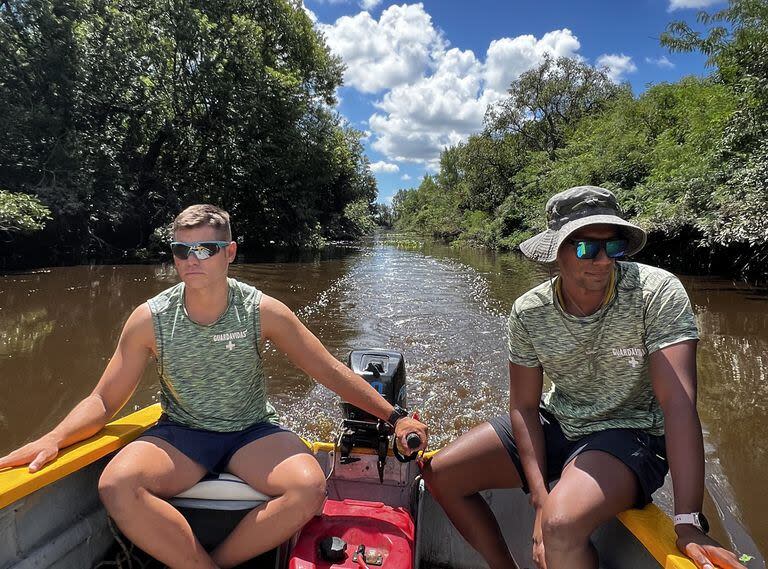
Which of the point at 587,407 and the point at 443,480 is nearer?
the point at 587,407

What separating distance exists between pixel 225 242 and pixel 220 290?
0.20m

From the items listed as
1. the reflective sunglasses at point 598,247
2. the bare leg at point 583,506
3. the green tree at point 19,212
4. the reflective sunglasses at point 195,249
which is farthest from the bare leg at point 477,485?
the green tree at point 19,212

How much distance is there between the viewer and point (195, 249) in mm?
2059

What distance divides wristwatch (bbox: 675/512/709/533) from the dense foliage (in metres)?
14.6

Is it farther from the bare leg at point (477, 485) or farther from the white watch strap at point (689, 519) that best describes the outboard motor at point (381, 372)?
the white watch strap at point (689, 519)

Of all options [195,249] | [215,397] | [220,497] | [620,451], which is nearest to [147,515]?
[220,497]

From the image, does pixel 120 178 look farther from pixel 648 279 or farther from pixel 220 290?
pixel 648 279

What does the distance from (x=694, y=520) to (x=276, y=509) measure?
1.33 meters

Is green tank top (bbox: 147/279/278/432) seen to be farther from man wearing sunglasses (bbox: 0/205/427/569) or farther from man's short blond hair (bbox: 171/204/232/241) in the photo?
man's short blond hair (bbox: 171/204/232/241)

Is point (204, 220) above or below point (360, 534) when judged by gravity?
above

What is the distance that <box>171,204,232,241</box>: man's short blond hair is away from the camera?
2.07 meters

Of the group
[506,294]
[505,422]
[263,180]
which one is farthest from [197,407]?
[263,180]

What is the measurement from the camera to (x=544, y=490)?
188 cm

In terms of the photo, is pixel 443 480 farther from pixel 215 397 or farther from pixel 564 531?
pixel 215 397
